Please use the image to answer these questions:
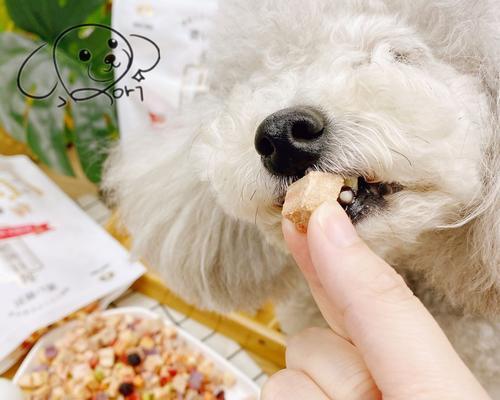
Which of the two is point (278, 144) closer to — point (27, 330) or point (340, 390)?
point (340, 390)

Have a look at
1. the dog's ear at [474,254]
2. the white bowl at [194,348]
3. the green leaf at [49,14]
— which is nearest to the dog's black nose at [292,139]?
the dog's ear at [474,254]

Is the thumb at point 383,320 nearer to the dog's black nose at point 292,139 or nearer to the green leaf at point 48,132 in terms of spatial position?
the dog's black nose at point 292,139

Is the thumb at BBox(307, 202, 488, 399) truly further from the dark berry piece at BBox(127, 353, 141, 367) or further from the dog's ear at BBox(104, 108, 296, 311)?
the dark berry piece at BBox(127, 353, 141, 367)

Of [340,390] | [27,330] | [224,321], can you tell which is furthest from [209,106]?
[27,330]

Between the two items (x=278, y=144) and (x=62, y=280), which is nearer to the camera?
(x=278, y=144)

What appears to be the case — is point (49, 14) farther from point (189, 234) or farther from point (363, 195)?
point (363, 195)
